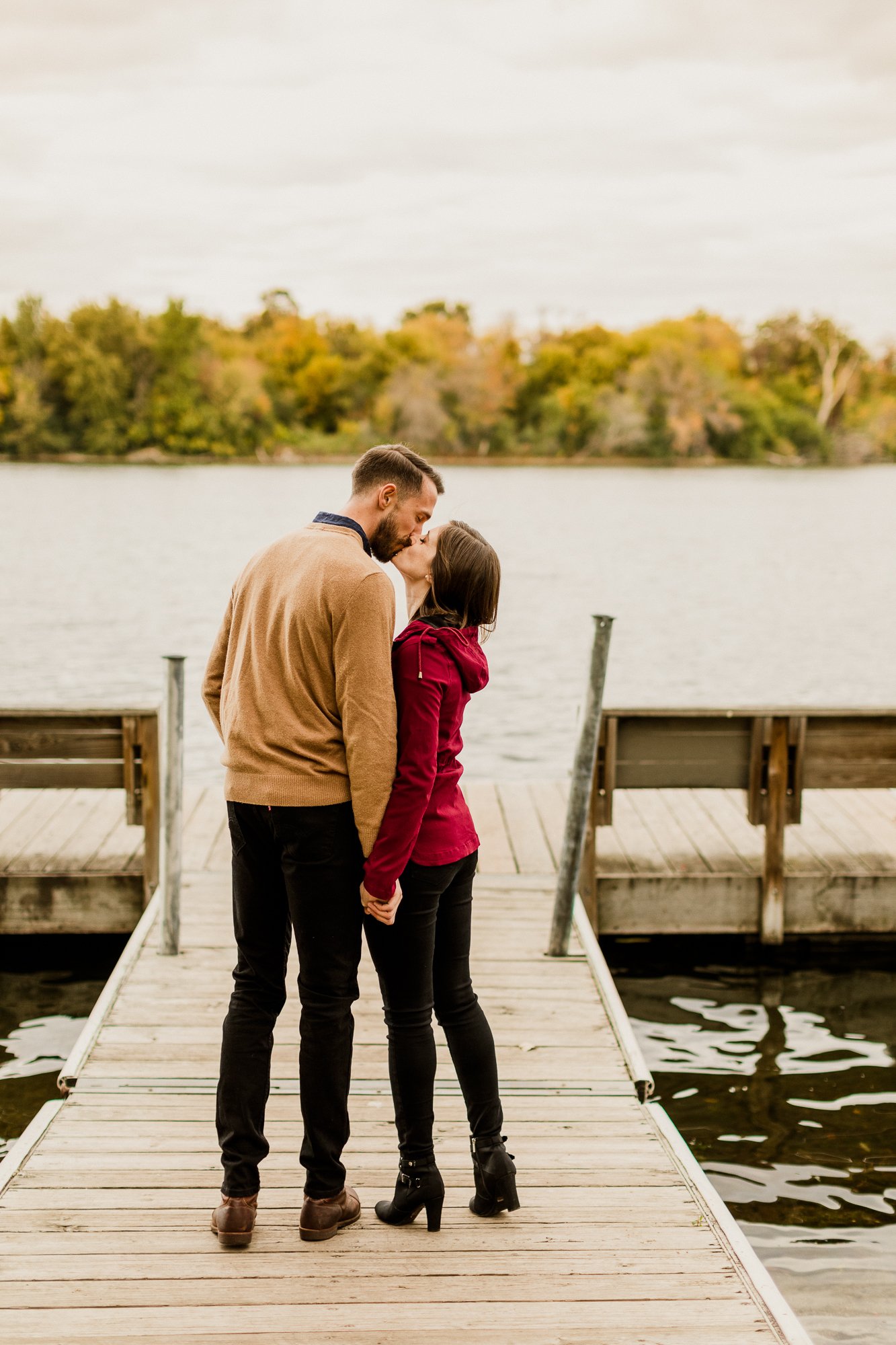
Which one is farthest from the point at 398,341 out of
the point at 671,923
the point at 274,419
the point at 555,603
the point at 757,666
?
the point at 671,923

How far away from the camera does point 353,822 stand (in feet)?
9.83

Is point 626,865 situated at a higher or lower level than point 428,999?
lower

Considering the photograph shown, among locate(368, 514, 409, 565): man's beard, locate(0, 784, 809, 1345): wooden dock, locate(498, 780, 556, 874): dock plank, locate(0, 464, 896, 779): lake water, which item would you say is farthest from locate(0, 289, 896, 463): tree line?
locate(368, 514, 409, 565): man's beard

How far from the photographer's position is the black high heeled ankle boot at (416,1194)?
3.14m

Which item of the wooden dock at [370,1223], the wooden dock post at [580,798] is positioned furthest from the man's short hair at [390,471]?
the wooden dock post at [580,798]

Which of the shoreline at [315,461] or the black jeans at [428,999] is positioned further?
the shoreline at [315,461]

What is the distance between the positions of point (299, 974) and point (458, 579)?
1.01 metres

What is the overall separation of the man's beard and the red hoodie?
0.20 m

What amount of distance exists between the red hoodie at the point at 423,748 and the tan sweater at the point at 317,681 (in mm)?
40

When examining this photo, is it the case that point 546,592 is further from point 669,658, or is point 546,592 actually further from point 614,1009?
point 614,1009

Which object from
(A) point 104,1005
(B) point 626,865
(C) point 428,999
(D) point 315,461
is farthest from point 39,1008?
(D) point 315,461

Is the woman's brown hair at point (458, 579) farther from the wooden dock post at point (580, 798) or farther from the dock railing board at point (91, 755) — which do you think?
the dock railing board at point (91, 755)

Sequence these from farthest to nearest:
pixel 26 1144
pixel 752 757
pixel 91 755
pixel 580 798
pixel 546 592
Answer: pixel 546 592 → pixel 752 757 → pixel 91 755 → pixel 580 798 → pixel 26 1144

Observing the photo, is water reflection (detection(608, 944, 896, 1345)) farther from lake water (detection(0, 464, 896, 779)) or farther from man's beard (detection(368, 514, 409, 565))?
lake water (detection(0, 464, 896, 779))
